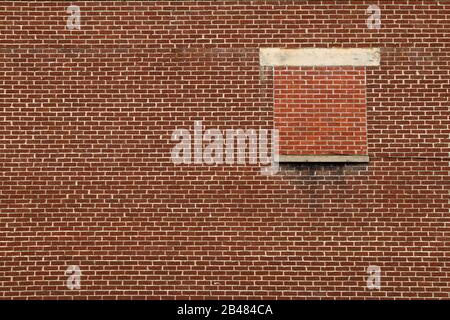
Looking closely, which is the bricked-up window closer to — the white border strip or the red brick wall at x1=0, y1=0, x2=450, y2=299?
the white border strip

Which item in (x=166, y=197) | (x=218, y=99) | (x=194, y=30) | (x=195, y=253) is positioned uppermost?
(x=194, y=30)

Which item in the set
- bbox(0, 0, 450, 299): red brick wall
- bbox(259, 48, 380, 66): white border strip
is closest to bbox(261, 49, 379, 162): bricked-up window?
bbox(259, 48, 380, 66): white border strip

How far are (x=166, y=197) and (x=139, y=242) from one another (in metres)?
0.69

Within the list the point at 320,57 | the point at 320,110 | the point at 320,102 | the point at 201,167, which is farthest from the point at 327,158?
the point at 201,167

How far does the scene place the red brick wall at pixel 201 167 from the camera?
8812 millimetres

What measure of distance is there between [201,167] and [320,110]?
176 cm

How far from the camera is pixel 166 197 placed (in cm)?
895

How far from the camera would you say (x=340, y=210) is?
8891mm

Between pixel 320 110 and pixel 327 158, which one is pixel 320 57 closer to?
pixel 320 110

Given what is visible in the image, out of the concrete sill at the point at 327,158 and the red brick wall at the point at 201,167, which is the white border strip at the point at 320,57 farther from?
the concrete sill at the point at 327,158

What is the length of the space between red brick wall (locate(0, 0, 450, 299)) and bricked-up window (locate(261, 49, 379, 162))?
15 cm

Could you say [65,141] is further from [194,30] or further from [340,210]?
[340,210]
